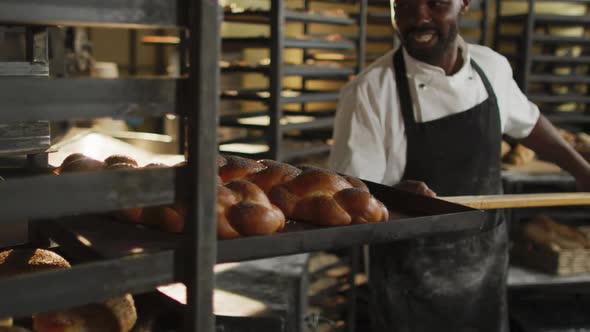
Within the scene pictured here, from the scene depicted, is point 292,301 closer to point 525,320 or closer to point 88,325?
point 525,320

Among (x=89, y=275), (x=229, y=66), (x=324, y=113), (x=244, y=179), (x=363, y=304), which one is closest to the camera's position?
(x=89, y=275)

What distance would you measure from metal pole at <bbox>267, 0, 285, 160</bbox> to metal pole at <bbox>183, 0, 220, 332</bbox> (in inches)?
100

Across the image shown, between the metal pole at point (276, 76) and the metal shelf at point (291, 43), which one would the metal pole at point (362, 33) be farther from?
the metal pole at point (276, 76)

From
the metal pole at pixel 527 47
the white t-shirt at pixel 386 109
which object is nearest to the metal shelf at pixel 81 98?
the white t-shirt at pixel 386 109

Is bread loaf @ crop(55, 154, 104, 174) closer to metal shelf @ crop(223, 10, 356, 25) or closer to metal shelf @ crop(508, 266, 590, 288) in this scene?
metal shelf @ crop(223, 10, 356, 25)

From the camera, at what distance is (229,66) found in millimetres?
3965

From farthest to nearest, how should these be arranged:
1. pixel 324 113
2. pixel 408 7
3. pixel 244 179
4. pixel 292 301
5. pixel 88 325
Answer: pixel 324 113 → pixel 292 301 → pixel 408 7 → pixel 244 179 → pixel 88 325

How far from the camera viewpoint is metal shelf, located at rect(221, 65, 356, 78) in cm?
374

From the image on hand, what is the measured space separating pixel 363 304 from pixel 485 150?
197 centimetres

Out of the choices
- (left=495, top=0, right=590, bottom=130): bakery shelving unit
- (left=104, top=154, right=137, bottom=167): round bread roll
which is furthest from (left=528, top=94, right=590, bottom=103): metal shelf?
(left=104, top=154, right=137, bottom=167): round bread roll

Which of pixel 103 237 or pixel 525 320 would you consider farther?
pixel 525 320

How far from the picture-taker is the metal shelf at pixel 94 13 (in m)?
0.76

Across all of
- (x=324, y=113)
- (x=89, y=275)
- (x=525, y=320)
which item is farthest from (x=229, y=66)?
(x=89, y=275)

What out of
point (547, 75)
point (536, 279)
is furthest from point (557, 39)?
point (536, 279)
